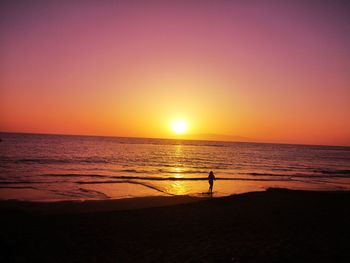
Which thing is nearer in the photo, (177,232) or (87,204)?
(177,232)

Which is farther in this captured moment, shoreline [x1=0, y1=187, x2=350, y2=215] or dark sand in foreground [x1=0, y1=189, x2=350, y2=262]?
shoreline [x1=0, y1=187, x2=350, y2=215]

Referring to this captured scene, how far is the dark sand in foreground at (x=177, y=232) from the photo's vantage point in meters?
8.63

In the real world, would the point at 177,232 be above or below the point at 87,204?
above

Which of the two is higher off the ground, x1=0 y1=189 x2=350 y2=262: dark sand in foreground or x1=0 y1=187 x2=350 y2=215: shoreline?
x1=0 y1=189 x2=350 y2=262: dark sand in foreground

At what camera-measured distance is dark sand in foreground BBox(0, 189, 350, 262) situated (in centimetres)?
863

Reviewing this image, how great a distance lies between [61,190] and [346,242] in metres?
18.6

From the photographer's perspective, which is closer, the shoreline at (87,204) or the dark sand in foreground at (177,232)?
the dark sand in foreground at (177,232)

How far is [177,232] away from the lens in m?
11.1

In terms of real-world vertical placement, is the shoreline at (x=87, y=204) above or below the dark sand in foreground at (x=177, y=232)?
below

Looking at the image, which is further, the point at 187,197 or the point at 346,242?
the point at 187,197

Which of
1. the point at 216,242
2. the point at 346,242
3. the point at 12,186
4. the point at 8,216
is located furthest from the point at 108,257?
the point at 12,186

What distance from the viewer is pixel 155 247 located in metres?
9.44

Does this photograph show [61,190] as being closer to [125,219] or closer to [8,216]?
[8,216]

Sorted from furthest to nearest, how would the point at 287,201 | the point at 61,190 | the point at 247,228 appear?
the point at 61,190, the point at 287,201, the point at 247,228
